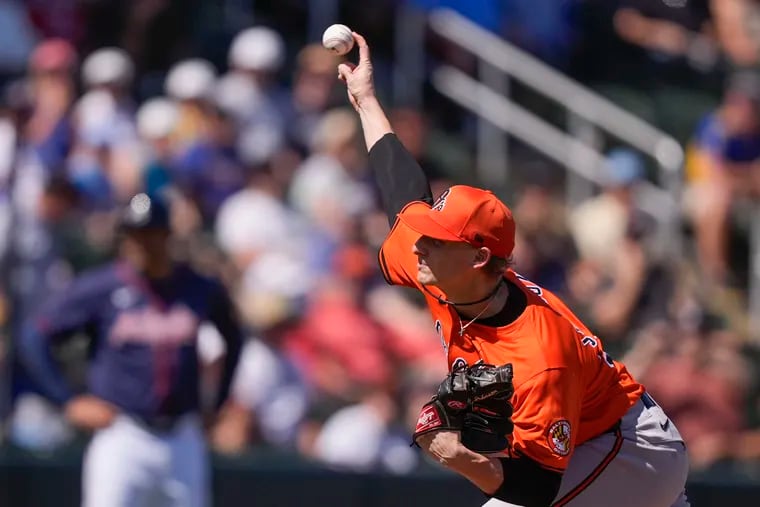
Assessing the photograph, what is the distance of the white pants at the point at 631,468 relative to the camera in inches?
180

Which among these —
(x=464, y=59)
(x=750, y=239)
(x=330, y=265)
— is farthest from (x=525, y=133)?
(x=330, y=265)

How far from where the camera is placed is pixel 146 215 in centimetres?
673

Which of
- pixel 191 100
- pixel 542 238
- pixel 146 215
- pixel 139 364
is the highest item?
pixel 146 215

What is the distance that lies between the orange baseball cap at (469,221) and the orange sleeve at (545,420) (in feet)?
1.53

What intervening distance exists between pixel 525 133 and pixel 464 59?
0.83 metres

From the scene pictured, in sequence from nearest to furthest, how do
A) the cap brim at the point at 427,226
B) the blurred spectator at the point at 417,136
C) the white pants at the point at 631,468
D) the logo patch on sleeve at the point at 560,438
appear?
the logo patch on sleeve at the point at 560,438 < the cap brim at the point at 427,226 < the white pants at the point at 631,468 < the blurred spectator at the point at 417,136

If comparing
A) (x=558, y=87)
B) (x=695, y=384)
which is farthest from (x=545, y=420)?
(x=558, y=87)

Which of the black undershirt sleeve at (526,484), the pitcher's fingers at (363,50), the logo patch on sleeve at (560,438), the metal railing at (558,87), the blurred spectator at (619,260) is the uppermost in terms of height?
the pitcher's fingers at (363,50)

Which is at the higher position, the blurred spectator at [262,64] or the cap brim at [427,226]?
the cap brim at [427,226]

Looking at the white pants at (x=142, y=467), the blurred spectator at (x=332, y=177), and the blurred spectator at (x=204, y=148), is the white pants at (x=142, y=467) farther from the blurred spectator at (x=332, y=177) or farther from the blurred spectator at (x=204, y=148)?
the blurred spectator at (x=204, y=148)

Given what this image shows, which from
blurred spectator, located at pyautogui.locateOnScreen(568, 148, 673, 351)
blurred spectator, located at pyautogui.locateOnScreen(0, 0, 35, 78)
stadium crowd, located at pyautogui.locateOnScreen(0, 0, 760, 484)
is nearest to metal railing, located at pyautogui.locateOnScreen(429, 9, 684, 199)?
stadium crowd, located at pyautogui.locateOnScreen(0, 0, 760, 484)

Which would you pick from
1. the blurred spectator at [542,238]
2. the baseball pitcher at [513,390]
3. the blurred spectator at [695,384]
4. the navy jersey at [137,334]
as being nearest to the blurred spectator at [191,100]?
the blurred spectator at [542,238]

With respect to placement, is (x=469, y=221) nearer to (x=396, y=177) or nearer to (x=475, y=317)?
(x=475, y=317)

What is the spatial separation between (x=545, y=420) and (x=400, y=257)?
1149 millimetres
